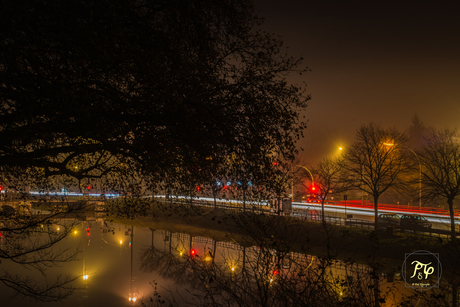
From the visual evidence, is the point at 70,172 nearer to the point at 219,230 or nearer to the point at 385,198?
the point at 219,230

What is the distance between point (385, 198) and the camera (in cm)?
5850

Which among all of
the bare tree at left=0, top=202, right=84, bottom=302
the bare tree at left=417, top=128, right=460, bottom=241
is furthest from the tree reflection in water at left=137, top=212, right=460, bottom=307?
the bare tree at left=417, top=128, right=460, bottom=241

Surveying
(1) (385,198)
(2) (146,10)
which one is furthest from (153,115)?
(1) (385,198)

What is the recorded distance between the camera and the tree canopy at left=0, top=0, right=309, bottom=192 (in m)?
5.42

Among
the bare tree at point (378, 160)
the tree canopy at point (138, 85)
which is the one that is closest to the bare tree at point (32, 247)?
the tree canopy at point (138, 85)

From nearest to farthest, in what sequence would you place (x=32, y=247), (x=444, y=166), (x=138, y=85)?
(x=138, y=85)
(x=32, y=247)
(x=444, y=166)

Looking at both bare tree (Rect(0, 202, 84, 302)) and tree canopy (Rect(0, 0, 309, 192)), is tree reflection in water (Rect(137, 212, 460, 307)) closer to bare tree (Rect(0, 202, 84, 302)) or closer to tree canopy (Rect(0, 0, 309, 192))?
tree canopy (Rect(0, 0, 309, 192))

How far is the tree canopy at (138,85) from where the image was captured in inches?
213

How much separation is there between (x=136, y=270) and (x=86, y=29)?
21.2 metres

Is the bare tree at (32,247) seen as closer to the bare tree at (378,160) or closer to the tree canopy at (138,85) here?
the tree canopy at (138,85)

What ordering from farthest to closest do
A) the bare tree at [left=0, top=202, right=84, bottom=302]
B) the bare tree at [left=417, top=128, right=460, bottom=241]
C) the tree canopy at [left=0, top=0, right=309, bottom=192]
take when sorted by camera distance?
the bare tree at [left=417, top=128, right=460, bottom=241], the bare tree at [left=0, top=202, right=84, bottom=302], the tree canopy at [left=0, top=0, right=309, bottom=192]

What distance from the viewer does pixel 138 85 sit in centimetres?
688

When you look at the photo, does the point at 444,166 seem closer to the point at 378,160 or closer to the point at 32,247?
the point at 378,160

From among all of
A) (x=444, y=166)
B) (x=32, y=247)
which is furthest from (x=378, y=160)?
(x=32, y=247)
